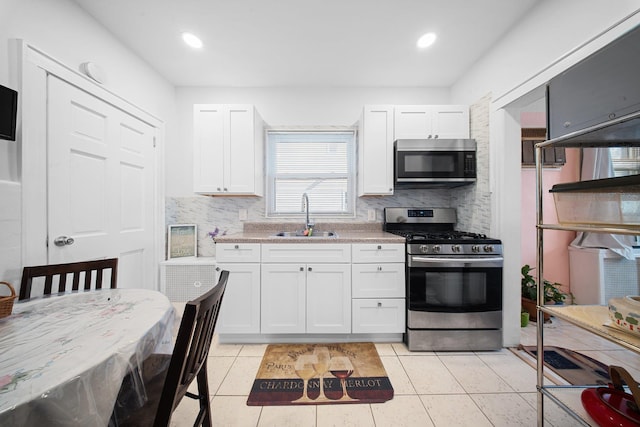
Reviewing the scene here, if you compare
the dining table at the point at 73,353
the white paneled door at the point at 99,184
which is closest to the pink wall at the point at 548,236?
the dining table at the point at 73,353

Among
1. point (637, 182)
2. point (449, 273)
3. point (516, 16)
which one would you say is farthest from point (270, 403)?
point (516, 16)

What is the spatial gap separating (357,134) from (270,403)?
8.78 feet

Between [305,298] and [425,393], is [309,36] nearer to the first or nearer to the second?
[305,298]

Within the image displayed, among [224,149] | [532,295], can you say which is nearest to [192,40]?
[224,149]

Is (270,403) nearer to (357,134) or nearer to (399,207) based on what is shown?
(399,207)

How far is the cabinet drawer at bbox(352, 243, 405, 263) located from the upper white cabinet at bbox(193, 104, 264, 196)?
4.02 ft

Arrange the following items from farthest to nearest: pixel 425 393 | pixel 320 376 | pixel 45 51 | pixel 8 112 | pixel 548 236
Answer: pixel 548 236 < pixel 320 376 < pixel 425 393 < pixel 45 51 < pixel 8 112

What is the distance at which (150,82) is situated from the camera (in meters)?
2.67

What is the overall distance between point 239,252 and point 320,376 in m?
1.21

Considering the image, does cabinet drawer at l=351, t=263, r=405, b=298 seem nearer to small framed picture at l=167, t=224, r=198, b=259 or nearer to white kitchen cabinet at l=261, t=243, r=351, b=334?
white kitchen cabinet at l=261, t=243, r=351, b=334

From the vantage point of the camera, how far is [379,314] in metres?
2.38

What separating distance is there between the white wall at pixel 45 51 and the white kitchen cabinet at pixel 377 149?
7.40ft

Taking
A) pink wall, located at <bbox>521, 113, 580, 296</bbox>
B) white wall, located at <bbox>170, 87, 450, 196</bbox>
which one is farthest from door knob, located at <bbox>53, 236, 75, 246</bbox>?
pink wall, located at <bbox>521, 113, 580, 296</bbox>

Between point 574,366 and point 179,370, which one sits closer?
point 179,370
